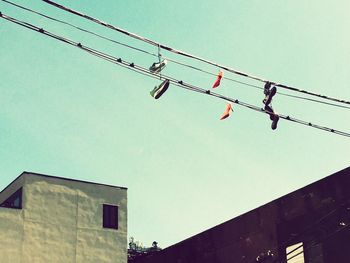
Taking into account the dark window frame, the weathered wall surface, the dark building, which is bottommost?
the dark building

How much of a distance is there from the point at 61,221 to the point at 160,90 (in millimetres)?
19567

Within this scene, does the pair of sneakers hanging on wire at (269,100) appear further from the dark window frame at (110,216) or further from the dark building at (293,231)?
the dark window frame at (110,216)

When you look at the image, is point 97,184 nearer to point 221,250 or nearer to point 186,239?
point 186,239

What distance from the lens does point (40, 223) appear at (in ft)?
88.8

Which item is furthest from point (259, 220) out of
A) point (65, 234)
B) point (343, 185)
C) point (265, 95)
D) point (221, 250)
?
point (65, 234)

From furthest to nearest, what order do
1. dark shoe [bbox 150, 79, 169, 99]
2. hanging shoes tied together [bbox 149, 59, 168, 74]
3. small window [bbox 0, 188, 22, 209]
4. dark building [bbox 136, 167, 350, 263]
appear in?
small window [bbox 0, 188, 22, 209], dark building [bbox 136, 167, 350, 263], dark shoe [bbox 150, 79, 169, 99], hanging shoes tied together [bbox 149, 59, 168, 74]

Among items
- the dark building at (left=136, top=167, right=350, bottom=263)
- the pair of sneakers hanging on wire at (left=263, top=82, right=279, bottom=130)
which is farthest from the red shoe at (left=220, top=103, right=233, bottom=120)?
the dark building at (left=136, top=167, right=350, bottom=263)

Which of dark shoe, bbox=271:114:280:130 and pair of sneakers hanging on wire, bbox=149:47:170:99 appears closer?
pair of sneakers hanging on wire, bbox=149:47:170:99

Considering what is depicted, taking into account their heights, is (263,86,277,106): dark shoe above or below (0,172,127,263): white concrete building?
below

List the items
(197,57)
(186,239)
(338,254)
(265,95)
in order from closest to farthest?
(197,57), (265,95), (338,254), (186,239)

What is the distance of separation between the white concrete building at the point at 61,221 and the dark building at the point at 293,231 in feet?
33.1

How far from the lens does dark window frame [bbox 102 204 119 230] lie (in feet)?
95.8

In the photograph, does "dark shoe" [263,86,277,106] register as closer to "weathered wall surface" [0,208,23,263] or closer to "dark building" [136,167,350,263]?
"dark building" [136,167,350,263]

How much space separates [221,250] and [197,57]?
1099cm
